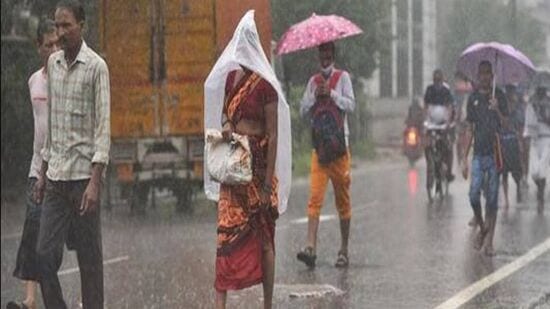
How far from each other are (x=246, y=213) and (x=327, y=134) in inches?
125

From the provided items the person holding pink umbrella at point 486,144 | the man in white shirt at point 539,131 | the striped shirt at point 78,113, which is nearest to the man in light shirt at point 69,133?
the striped shirt at point 78,113

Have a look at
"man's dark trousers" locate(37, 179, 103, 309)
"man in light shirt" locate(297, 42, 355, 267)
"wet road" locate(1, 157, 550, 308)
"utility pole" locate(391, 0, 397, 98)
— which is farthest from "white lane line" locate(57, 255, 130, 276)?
"utility pole" locate(391, 0, 397, 98)

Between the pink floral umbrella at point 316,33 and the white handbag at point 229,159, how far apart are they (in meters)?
3.20

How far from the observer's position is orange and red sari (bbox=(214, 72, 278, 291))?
7.28 meters

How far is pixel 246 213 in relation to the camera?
734 centimetres

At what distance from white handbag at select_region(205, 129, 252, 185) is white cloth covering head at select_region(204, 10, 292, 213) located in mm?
231

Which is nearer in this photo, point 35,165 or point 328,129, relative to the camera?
point 35,165

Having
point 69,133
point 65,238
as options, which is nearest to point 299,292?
point 65,238

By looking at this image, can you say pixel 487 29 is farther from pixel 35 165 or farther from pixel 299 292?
pixel 35 165

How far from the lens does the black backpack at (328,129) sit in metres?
10.4

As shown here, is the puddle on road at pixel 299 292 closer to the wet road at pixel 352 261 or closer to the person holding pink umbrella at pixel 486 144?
the wet road at pixel 352 261

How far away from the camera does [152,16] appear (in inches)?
640

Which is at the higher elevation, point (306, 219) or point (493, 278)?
point (493, 278)

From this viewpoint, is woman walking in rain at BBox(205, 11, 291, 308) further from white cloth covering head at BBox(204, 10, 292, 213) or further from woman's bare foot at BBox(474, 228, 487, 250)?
woman's bare foot at BBox(474, 228, 487, 250)
